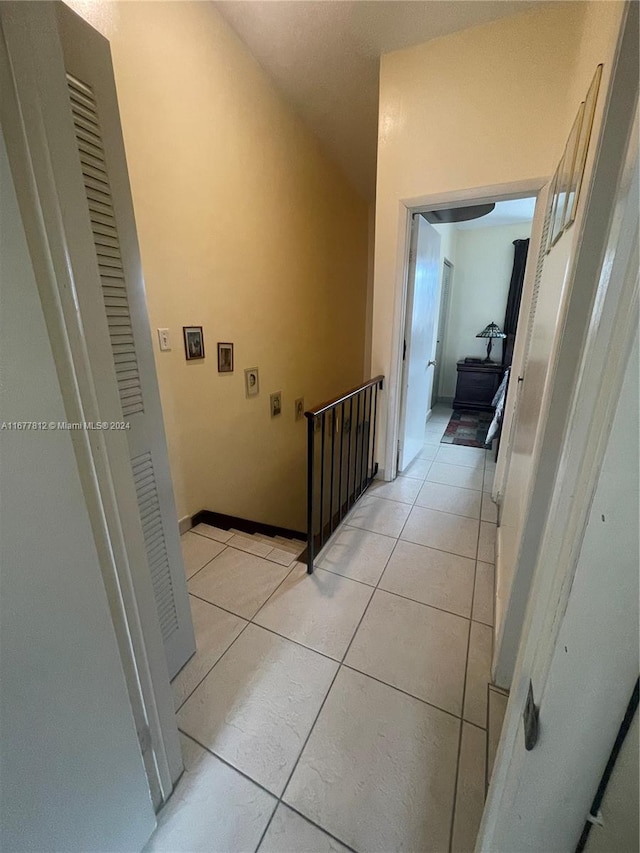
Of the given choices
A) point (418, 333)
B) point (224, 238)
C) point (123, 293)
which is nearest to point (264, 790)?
point (123, 293)

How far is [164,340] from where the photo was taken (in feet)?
6.10

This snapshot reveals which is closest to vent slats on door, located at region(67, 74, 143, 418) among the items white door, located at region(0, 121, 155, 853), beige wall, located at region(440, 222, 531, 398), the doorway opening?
white door, located at region(0, 121, 155, 853)

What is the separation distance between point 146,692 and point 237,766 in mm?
465

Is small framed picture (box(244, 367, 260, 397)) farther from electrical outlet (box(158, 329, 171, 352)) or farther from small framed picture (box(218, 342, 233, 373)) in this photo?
electrical outlet (box(158, 329, 171, 352))

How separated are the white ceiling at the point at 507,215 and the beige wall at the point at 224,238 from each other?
6.62 feet

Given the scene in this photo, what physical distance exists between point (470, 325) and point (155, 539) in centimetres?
535

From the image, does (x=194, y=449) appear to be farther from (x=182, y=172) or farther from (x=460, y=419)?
(x=460, y=419)

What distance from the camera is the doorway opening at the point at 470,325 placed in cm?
324

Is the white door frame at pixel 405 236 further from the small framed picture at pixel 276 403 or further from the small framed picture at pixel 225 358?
the small framed picture at pixel 225 358

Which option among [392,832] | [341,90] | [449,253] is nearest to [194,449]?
[392,832]

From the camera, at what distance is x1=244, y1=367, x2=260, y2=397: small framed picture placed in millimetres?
2537

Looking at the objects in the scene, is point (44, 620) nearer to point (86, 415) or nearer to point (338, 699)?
point (86, 415)

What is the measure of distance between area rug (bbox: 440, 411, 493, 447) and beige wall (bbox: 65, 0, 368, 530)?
5.69 ft

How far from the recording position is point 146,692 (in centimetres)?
83
